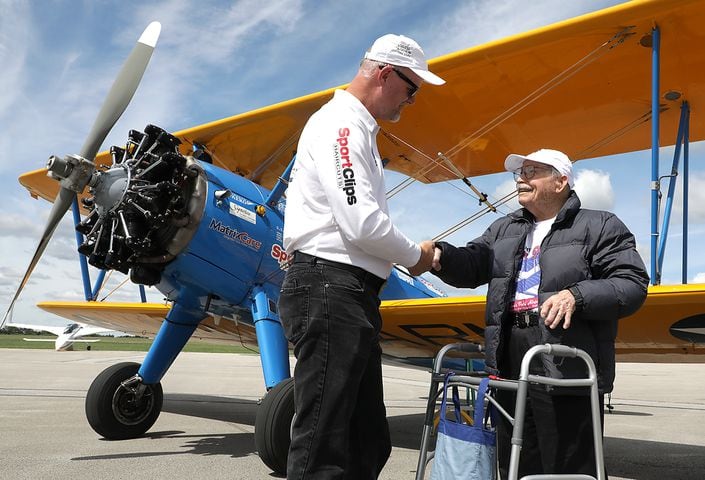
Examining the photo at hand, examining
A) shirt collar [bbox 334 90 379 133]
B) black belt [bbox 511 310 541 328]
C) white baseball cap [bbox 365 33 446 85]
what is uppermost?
white baseball cap [bbox 365 33 446 85]

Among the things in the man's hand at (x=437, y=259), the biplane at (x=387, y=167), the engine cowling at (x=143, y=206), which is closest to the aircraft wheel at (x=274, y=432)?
the biplane at (x=387, y=167)

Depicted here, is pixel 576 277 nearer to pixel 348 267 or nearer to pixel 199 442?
pixel 348 267

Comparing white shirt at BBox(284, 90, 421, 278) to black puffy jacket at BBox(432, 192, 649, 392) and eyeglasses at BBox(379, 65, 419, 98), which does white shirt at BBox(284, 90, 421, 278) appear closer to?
eyeglasses at BBox(379, 65, 419, 98)

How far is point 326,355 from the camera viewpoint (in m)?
1.67

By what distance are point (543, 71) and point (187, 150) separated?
365 cm

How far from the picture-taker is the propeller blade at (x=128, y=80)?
481 cm

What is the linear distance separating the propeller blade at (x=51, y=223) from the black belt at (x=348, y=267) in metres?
3.27

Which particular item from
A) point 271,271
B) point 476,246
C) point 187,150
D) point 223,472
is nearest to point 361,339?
point 476,246

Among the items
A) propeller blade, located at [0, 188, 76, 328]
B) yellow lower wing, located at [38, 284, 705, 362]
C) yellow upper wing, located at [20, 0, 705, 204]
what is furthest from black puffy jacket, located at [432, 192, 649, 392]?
propeller blade, located at [0, 188, 76, 328]

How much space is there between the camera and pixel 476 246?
2469mm

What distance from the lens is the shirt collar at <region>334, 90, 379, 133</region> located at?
6.04 ft

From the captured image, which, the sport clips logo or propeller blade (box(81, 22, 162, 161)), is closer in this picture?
the sport clips logo

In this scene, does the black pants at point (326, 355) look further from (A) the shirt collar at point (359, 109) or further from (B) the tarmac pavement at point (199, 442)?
(B) the tarmac pavement at point (199, 442)

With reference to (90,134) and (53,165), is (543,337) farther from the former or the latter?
(90,134)
